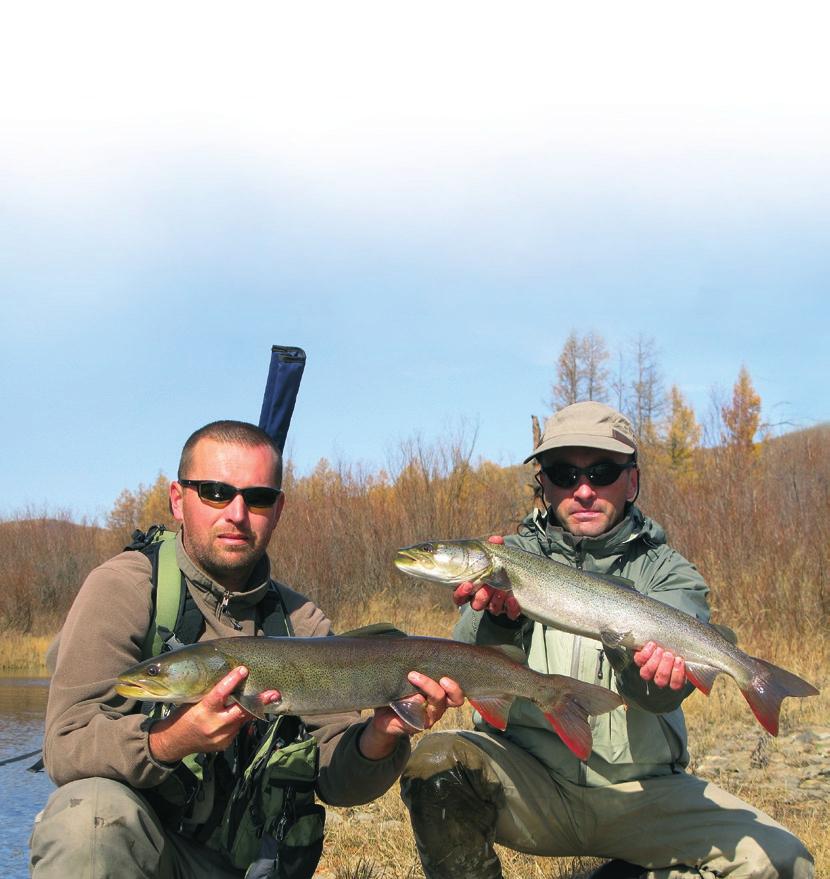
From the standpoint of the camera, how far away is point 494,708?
342cm

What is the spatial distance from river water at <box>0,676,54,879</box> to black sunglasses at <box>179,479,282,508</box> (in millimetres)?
3143

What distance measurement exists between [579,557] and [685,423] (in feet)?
164

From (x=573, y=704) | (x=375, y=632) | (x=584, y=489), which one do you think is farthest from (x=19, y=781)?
(x=573, y=704)

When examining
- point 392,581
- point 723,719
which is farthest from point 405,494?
point 723,719

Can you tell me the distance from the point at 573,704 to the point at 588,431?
133 cm

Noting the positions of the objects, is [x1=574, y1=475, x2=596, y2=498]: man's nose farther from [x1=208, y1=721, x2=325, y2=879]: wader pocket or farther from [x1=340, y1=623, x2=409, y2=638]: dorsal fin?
[x1=208, y1=721, x2=325, y2=879]: wader pocket

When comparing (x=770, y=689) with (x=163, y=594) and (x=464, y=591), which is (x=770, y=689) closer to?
(x=464, y=591)

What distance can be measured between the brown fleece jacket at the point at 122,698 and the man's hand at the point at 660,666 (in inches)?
38.4

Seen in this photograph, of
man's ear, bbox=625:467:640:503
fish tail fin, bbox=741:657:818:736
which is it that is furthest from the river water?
fish tail fin, bbox=741:657:818:736

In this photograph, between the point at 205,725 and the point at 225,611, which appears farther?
the point at 225,611

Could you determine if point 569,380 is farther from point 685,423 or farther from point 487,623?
point 487,623

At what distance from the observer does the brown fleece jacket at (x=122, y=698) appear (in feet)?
9.78

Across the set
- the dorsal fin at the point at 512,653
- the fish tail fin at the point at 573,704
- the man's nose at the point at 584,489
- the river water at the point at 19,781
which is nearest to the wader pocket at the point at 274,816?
the dorsal fin at the point at 512,653

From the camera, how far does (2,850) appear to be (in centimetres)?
582
